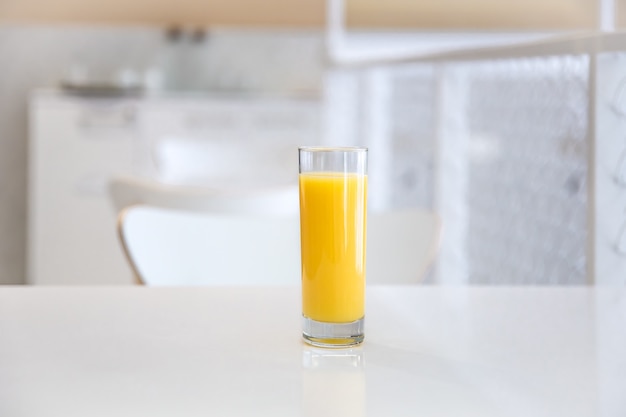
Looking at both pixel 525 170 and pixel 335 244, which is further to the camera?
pixel 525 170

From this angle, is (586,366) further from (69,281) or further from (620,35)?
(69,281)

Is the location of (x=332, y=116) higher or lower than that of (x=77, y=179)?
higher

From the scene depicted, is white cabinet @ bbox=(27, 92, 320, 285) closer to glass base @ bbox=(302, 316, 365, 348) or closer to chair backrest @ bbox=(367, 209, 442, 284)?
chair backrest @ bbox=(367, 209, 442, 284)

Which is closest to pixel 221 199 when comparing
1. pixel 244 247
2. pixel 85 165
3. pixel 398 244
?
pixel 244 247

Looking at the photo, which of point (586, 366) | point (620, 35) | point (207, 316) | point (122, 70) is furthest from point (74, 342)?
point (122, 70)

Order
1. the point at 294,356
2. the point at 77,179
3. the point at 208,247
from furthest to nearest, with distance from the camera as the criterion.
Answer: the point at 77,179, the point at 208,247, the point at 294,356

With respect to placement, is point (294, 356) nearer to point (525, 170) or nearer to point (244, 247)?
point (244, 247)

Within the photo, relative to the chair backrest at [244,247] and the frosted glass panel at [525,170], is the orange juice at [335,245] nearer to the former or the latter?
the chair backrest at [244,247]
